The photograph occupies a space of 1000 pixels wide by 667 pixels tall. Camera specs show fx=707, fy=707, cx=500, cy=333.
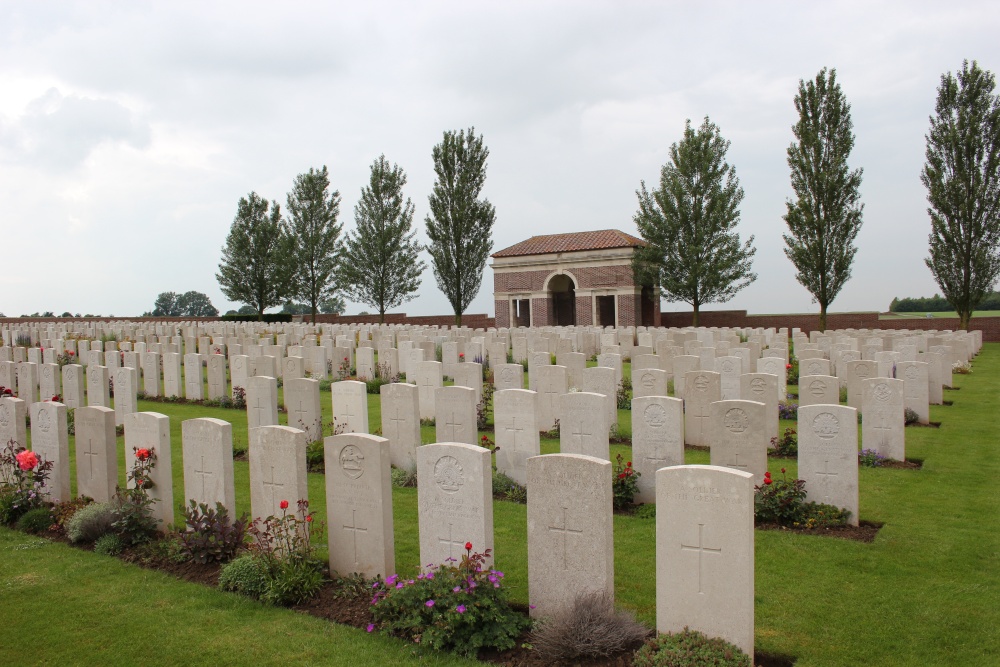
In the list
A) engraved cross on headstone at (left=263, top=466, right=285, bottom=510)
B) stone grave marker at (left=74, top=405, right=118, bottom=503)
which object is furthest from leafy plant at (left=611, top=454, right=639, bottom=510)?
stone grave marker at (left=74, top=405, right=118, bottom=503)

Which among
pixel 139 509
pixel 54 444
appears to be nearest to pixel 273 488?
pixel 139 509

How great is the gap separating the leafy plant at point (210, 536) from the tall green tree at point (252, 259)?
4071cm

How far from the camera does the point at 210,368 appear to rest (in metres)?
14.1

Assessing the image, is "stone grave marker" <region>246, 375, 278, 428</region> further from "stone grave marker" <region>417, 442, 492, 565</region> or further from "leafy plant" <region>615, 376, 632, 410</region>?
"leafy plant" <region>615, 376, 632, 410</region>

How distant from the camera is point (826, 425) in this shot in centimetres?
647

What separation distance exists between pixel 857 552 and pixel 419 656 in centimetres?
372

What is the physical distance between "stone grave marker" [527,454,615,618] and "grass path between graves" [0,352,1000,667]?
0.54 meters

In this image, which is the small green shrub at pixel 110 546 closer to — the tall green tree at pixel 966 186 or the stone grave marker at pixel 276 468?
the stone grave marker at pixel 276 468

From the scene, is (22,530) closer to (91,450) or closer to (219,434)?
(91,450)

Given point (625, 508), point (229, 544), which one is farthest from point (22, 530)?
point (625, 508)

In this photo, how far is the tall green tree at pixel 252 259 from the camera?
4522cm

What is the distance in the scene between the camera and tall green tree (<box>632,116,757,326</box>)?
110 feet

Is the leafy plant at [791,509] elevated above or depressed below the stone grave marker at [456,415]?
below

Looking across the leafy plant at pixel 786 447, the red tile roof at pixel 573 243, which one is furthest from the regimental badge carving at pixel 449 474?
the red tile roof at pixel 573 243
